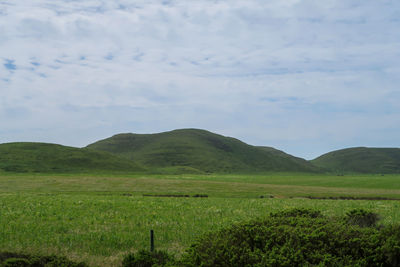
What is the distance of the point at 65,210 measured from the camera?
3028 centimetres

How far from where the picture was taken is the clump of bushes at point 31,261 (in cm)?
Result: 1055

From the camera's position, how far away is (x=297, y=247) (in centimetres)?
993

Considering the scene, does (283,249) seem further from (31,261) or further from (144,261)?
(31,261)

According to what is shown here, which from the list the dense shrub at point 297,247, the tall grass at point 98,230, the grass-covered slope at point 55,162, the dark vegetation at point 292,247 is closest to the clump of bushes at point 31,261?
the dark vegetation at point 292,247

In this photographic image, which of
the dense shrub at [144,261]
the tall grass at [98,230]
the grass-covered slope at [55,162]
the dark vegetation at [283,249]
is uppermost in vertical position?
the grass-covered slope at [55,162]

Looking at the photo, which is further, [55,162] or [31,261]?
[55,162]

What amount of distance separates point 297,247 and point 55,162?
18262 cm

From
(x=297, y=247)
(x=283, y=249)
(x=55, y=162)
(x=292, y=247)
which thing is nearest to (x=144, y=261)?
(x=283, y=249)

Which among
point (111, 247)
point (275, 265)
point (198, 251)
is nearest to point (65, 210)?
point (111, 247)

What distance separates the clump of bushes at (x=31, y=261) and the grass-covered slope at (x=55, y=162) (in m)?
152

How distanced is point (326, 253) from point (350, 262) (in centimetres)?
61

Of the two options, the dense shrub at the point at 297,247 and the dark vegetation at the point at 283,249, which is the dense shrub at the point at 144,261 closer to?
the dark vegetation at the point at 283,249

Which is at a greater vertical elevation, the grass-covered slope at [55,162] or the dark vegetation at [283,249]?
the grass-covered slope at [55,162]

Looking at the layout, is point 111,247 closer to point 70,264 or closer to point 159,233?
point 159,233
